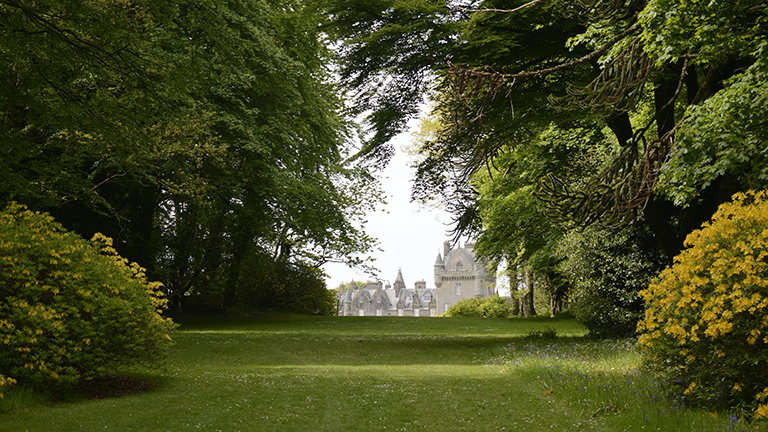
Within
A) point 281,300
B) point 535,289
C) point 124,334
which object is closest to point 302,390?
point 124,334

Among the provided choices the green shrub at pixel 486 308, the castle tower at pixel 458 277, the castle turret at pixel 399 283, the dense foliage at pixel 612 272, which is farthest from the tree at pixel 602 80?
the castle turret at pixel 399 283

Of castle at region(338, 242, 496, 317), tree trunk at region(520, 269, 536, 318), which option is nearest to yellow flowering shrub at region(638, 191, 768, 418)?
tree trunk at region(520, 269, 536, 318)

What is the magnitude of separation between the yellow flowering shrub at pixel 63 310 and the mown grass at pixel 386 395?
549mm

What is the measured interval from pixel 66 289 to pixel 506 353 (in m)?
9.74

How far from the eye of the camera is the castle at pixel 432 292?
73.6 meters

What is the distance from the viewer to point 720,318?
6.51m

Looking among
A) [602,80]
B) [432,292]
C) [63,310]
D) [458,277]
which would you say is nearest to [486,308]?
[602,80]

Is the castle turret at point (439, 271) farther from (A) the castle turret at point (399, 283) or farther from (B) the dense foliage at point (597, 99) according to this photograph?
(B) the dense foliage at point (597, 99)

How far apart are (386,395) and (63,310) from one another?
16.5ft

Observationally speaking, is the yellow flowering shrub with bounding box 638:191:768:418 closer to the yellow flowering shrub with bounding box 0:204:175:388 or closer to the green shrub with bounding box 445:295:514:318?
the yellow flowering shrub with bounding box 0:204:175:388

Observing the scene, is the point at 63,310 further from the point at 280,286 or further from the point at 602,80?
the point at 280,286

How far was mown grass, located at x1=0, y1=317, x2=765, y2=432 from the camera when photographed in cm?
698

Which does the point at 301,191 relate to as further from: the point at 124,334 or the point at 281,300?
the point at 124,334

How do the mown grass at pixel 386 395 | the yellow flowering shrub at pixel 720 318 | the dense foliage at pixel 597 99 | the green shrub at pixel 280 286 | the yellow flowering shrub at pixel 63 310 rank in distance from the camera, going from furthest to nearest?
1. the green shrub at pixel 280 286
2. the dense foliage at pixel 597 99
3. the yellow flowering shrub at pixel 63 310
4. the mown grass at pixel 386 395
5. the yellow flowering shrub at pixel 720 318
